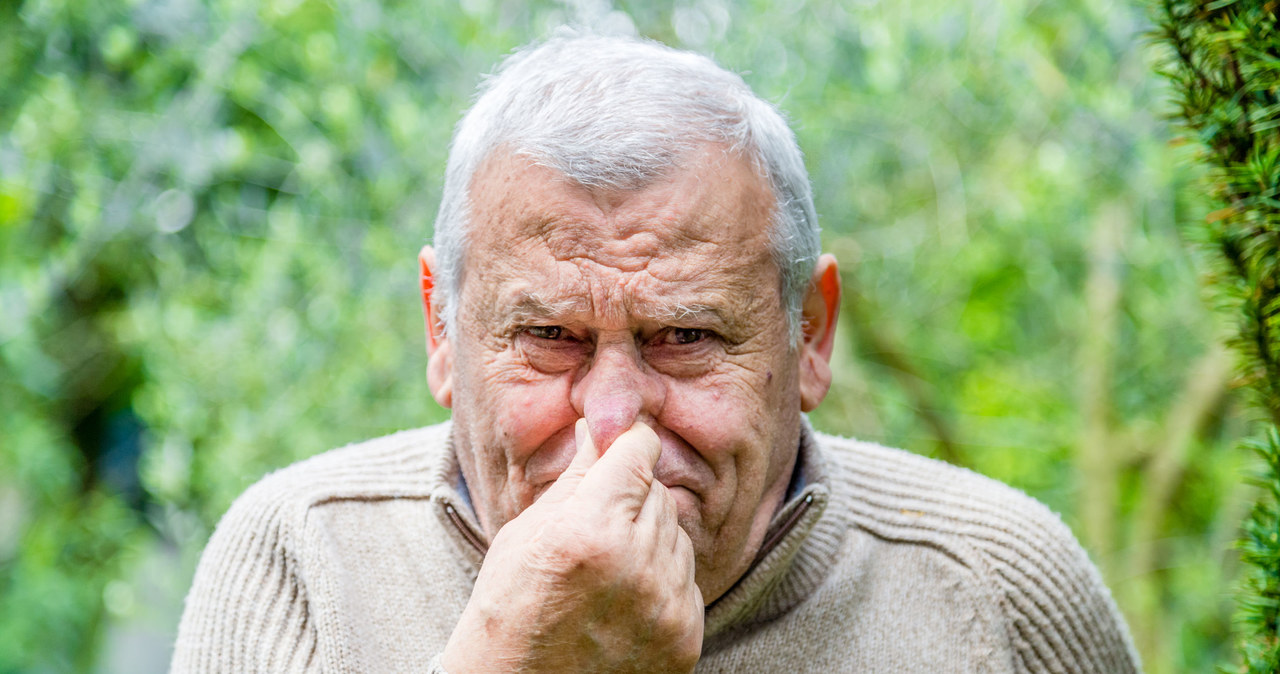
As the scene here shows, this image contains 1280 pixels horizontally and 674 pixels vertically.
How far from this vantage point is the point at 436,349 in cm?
221

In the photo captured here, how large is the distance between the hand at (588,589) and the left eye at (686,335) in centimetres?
29

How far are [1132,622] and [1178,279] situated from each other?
4.23 ft

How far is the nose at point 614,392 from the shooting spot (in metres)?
1.78

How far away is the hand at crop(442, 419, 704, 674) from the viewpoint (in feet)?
5.17

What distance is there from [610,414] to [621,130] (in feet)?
1.63

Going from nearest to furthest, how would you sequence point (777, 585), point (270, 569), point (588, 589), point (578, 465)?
point (588, 589) < point (578, 465) < point (777, 585) < point (270, 569)

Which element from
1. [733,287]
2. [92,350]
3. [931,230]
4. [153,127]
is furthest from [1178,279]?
[92,350]

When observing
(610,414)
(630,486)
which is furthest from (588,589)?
(610,414)

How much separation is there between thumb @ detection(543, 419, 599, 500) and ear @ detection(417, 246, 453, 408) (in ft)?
1.41

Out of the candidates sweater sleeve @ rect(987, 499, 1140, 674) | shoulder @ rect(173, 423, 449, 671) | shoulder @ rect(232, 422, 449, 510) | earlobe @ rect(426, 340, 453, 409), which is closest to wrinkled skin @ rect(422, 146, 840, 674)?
earlobe @ rect(426, 340, 453, 409)

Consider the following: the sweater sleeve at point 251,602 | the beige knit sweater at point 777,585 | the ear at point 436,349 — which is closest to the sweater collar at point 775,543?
the beige knit sweater at point 777,585

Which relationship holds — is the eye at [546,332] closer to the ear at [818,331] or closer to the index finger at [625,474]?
the index finger at [625,474]

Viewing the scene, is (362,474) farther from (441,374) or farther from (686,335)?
(686,335)

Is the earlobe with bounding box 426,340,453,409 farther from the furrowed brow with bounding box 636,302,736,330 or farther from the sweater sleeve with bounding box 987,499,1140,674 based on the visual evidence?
the sweater sleeve with bounding box 987,499,1140,674
